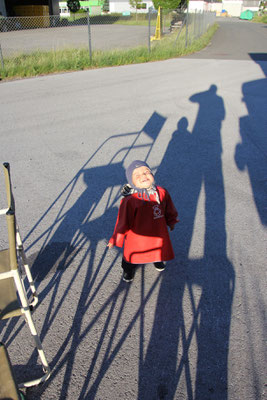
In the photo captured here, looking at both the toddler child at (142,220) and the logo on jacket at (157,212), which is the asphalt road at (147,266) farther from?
the logo on jacket at (157,212)

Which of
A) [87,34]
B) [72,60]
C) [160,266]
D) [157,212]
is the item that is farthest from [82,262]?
[87,34]

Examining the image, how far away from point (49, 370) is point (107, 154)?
4036mm

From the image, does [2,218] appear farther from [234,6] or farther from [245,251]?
[234,6]

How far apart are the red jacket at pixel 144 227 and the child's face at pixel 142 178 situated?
126mm

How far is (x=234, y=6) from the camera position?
72812mm

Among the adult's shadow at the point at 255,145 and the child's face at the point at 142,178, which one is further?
the adult's shadow at the point at 255,145

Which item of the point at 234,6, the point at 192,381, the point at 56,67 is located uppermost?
the point at 234,6

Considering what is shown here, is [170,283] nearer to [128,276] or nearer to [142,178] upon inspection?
[128,276]

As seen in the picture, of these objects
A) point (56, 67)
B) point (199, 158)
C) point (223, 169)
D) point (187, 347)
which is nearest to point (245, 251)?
point (187, 347)

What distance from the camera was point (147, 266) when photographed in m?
3.23

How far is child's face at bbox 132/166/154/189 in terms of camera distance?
101 inches

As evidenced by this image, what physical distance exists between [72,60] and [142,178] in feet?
39.3

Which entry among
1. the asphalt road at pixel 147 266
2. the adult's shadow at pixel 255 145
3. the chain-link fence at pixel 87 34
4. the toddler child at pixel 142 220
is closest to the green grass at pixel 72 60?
the chain-link fence at pixel 87 34

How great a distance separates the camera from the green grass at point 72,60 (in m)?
11.8
